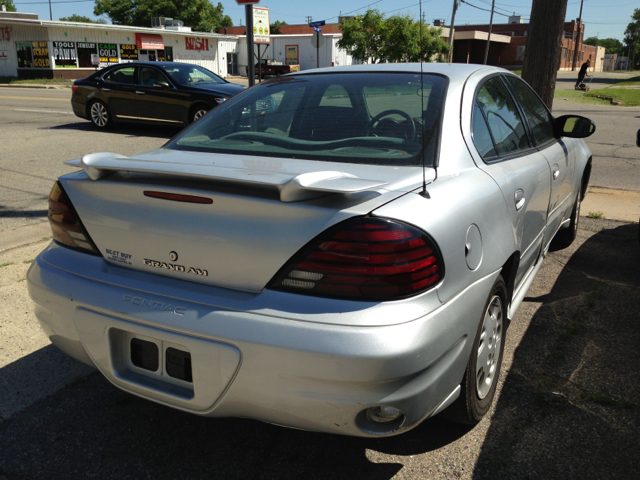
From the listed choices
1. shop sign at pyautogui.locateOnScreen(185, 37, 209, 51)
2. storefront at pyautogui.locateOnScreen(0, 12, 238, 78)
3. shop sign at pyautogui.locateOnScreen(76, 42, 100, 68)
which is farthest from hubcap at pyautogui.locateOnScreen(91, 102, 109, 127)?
shop sign at pyautogui.locateOnScreen(185, 37, 209, 51)

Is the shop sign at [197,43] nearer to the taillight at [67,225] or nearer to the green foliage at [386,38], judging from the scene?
the green foliage at [386,38]

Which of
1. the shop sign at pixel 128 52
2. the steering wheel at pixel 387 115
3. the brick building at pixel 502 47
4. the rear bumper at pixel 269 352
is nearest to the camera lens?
the rear bumper at pixel 269 352

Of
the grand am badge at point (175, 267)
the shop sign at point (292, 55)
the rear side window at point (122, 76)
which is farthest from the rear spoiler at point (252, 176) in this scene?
the shop sign at point (292, 55)

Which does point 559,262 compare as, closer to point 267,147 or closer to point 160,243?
point 267,147

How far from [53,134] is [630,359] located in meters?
11.8

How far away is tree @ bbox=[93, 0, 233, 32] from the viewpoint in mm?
70625

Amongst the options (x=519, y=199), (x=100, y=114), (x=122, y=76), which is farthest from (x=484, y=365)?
(x=100, y=114)

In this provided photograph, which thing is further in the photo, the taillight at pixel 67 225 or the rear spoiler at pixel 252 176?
the taillight at pixel 67 225

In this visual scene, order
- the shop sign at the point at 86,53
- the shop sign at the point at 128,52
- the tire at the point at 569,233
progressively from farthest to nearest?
the shop sign at the point at 128,52 < the shop sign at the point at 86,53 < the tire at the point at 569,233

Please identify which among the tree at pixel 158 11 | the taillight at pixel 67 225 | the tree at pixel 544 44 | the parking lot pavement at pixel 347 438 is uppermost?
the tree at pixel 158 11

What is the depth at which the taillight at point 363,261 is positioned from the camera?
1.87m

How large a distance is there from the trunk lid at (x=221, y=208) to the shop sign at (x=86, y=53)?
41365 millimetres

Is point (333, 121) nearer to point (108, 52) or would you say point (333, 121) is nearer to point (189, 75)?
point (189, 75)

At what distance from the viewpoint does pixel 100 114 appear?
12.9m
